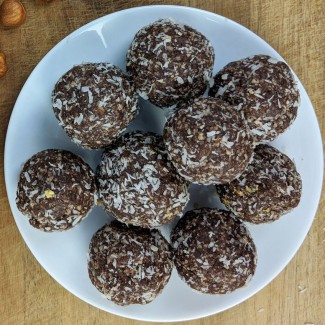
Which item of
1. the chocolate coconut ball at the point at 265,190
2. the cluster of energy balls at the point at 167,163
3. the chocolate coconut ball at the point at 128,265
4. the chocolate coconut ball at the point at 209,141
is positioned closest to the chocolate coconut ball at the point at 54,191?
the cluster of energy balls at the point at 167,163

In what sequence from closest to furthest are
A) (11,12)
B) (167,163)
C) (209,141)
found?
(209,141) < (167,163) < (11,12)

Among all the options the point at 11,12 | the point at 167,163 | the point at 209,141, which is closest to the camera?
the point at 209,141

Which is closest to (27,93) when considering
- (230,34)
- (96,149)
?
(96,149)

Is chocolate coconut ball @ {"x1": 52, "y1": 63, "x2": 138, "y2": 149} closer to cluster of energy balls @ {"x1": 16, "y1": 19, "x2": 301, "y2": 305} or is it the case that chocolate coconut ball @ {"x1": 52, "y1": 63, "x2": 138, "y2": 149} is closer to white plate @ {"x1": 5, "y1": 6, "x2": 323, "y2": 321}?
cluster of energy balls @ {"x1": 16, "y1": 19, "x2": 301, "y2": 305}

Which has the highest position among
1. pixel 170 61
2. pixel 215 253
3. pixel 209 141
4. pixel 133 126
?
pixel 170 61

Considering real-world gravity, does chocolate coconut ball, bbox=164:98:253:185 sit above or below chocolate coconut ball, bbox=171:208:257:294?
above

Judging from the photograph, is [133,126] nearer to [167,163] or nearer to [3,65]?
[167,163]

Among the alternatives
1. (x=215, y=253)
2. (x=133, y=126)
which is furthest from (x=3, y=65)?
(x=215, y=253)

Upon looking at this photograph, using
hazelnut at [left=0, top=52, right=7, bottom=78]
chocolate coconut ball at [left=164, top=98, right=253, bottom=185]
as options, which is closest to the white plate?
hazelnut at [left=0, top=52, right=7, bottom=78]
